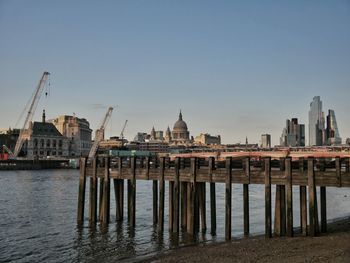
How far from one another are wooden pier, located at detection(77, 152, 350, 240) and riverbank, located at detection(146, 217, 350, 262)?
1.58 metres

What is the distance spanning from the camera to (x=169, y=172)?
2628 centimetres

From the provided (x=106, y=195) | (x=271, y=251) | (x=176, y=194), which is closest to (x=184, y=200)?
(x=176, y=194)

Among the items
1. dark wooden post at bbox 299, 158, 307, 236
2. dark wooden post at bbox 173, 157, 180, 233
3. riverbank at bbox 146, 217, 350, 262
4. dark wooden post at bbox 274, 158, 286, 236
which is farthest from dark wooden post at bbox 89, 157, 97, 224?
dark wooden post at bbox 299, 158, 307, 236

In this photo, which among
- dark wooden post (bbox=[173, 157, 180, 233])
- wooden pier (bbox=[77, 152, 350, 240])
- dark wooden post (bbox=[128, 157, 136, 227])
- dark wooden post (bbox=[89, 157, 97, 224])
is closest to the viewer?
wooden pier (bbox=[77, 152, 350, 240])

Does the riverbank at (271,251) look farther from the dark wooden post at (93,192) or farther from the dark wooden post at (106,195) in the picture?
the dark wooden post at (93,192)

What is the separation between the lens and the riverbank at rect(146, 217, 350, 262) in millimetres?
16875

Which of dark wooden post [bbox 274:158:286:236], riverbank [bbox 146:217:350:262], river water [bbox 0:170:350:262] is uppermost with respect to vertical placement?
dark wooden post [bbox 274:158:286:236]

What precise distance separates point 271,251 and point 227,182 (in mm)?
5336

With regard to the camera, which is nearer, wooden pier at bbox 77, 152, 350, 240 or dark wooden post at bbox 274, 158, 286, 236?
wooden pier at bbox 77, 152, 350, 240

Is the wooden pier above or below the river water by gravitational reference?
above

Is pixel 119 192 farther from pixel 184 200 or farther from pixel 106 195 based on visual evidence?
pixel 184 200

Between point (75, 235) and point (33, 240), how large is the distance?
2547 mm

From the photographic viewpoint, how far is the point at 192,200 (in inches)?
983

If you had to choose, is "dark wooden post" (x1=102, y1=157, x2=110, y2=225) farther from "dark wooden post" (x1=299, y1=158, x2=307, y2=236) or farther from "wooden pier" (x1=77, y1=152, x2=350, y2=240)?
"dark wooden post" (x1=299, y1=158, x2=307, y2=236)
